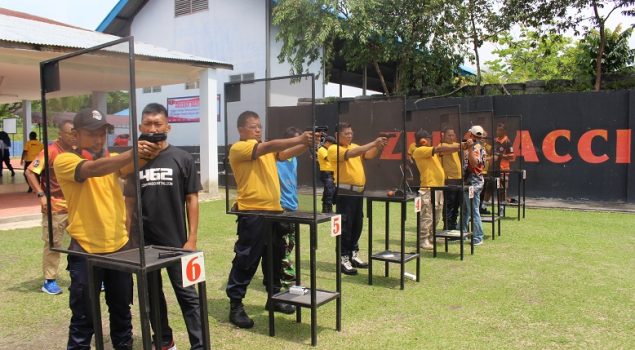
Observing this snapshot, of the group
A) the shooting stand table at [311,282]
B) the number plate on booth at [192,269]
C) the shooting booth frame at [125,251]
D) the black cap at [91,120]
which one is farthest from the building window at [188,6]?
the number plate on booth at [192,269]

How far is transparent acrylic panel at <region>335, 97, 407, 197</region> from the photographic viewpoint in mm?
5254

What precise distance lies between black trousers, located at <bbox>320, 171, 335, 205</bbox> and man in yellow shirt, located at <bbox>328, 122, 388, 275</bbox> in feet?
3.64

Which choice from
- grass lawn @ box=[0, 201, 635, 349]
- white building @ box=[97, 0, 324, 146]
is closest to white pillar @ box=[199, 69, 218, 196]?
white building @ box=[97, 0, 324, 146]

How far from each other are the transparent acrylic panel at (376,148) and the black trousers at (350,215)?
0.20m

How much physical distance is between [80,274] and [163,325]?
0.70m

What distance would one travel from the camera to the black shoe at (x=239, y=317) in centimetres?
422

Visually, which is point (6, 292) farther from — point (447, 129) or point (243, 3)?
point (243, 3)

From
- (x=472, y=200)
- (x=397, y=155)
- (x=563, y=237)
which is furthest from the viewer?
(x=563, y=237)

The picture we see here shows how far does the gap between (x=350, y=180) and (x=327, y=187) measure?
1751 mm

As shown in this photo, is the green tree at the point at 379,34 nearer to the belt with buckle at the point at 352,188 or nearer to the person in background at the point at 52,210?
the belt with buckle at the point at 352,188

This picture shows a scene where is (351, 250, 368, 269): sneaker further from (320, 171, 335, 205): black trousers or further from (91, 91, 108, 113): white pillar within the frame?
(91, 91, 108, 113): white pillar

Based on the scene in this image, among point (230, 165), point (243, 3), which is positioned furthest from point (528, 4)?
point (230, 165)

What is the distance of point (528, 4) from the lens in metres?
14.6

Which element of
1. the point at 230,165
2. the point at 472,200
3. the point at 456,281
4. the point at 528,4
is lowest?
the point at 456,281
